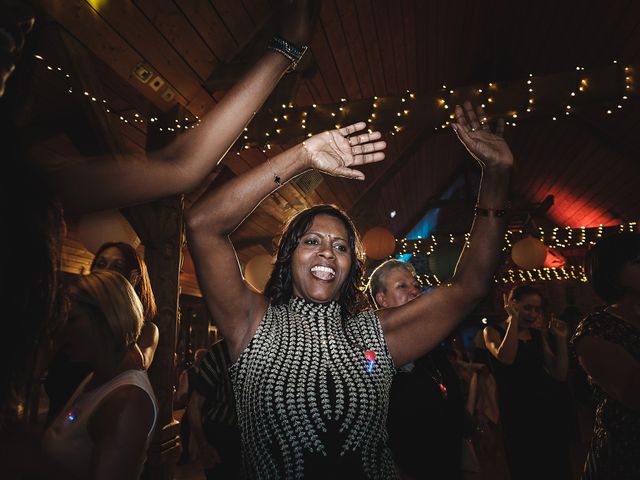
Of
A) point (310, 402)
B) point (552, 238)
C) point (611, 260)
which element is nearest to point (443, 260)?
point (552, 238)

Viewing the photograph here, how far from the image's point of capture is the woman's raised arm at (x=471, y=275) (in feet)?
5.21

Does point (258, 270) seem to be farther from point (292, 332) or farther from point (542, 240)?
point (542, 240)

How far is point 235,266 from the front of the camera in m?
1.42

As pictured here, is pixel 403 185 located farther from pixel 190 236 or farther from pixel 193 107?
pixel 190 236

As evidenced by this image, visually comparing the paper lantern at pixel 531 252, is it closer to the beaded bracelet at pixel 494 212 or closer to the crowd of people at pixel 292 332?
the crowd of people at pixel 292 332

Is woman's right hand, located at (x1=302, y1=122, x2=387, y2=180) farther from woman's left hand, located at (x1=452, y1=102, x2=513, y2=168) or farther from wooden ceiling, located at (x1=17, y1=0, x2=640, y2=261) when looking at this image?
wooden ceiling, located at (x1=17, y1=0, x2=640, y2=261)

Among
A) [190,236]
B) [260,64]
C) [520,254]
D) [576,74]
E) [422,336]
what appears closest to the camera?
[260,64]

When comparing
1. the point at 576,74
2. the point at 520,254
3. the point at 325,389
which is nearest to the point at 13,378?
the point at 325,389

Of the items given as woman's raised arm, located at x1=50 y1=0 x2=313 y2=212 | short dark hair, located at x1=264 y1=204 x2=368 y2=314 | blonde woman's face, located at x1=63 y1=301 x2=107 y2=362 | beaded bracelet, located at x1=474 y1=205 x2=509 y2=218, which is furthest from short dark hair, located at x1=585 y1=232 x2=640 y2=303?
blonde woman's face, located at x1=63 y1=301 x2=107 y2=362

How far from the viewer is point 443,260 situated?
10383 mm

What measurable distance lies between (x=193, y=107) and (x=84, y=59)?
119cm

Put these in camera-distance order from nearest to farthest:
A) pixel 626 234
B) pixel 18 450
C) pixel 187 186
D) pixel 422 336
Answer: pixel 18 450
pixel 187 186
pixel 422 336
pixel 626 234

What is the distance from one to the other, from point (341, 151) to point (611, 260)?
178cm

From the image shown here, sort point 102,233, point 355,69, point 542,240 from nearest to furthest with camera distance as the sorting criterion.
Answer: point 102,233 < point 355,69 < point 542,240
